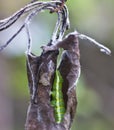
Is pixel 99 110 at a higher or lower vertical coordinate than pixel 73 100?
lower

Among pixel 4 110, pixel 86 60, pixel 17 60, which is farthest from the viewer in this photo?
pixel 86 60

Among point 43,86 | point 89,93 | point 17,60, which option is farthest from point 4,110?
point 43,86

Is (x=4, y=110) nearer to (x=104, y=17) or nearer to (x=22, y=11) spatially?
(x=104, y=17)

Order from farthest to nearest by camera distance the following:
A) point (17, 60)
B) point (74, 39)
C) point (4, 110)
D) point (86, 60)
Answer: point (86, 60), point (17, 60), point (4, 110), point (74, 39)

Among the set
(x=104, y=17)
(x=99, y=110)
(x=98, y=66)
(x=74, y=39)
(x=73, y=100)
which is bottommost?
(x=99, y=110)

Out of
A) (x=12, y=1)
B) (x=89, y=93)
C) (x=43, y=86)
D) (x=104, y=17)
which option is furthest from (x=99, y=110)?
(x=43, y=86)

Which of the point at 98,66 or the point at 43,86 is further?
the point at 98,66
